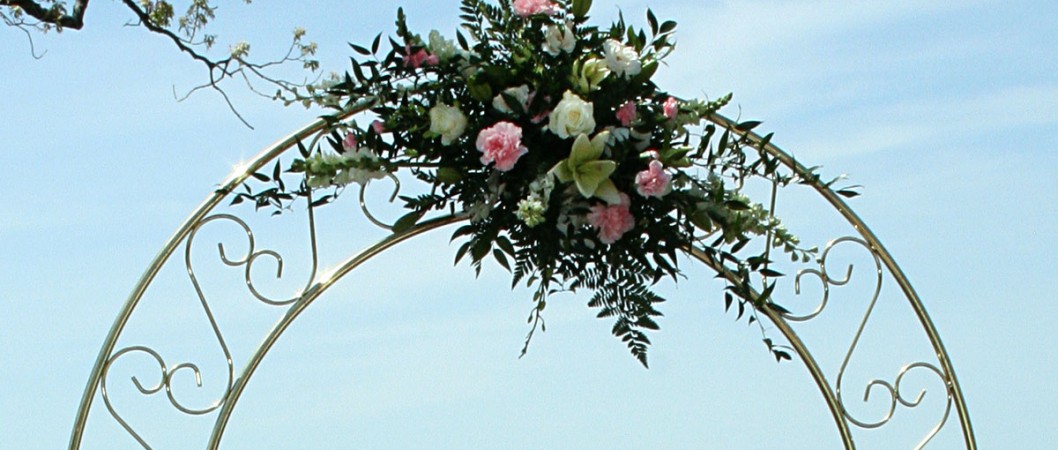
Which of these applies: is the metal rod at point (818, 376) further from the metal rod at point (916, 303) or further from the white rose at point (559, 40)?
the white rose at point (559, 40)

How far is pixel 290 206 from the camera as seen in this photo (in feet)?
9.12

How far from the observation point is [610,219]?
101 inches

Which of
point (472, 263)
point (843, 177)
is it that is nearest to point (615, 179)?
point (472, 263)

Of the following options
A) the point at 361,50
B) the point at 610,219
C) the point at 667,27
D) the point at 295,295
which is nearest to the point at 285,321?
the point at 295,295

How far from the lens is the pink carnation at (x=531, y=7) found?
261cm

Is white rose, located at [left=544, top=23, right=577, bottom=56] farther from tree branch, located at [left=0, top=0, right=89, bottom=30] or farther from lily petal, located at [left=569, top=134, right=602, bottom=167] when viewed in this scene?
tree branch, located at [left=0, top=0, right=89, bottom=30]

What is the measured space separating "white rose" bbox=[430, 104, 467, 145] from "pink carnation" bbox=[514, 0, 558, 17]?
0.78 feet

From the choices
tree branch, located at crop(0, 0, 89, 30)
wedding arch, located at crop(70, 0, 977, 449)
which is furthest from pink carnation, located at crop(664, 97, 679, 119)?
tree branch, located at crop(0, 0, 89, 30)

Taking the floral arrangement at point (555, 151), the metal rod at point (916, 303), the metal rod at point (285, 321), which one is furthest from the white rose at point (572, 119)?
the metal rod at point (916, 303)

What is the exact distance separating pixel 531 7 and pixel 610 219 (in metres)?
0.46

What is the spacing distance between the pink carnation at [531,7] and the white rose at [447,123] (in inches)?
9.4

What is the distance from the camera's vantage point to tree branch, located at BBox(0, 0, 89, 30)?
138 inches

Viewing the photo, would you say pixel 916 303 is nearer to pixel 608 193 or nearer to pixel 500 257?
pixel 608 193

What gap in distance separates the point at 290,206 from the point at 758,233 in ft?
3.28
